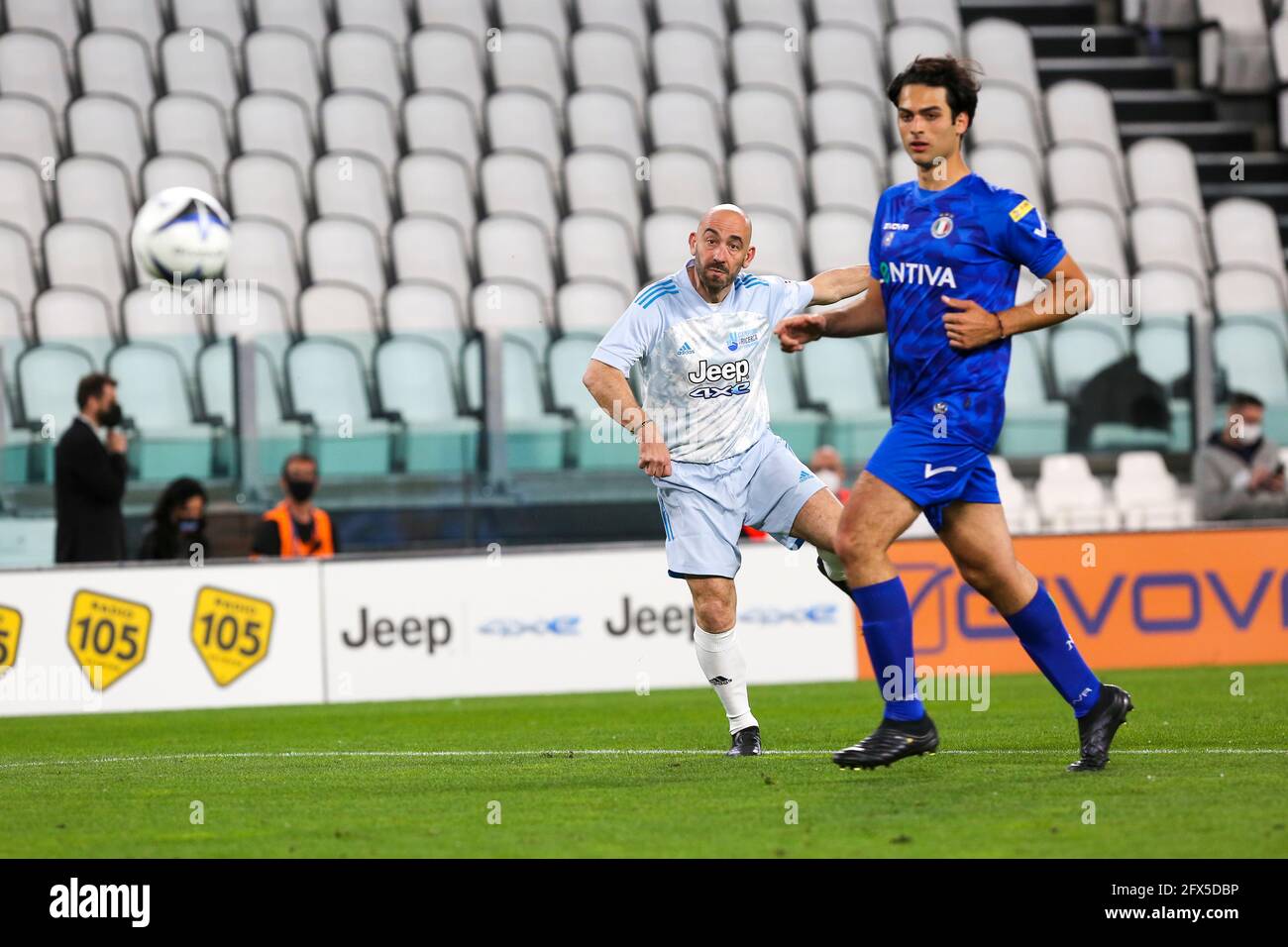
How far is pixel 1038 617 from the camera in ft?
21.9

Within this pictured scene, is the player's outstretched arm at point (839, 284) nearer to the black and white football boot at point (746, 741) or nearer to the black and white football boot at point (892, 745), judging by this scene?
the black and white football boot at point (746, 741)

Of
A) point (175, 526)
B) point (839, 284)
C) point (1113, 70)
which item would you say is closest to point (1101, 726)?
point (839, 284)

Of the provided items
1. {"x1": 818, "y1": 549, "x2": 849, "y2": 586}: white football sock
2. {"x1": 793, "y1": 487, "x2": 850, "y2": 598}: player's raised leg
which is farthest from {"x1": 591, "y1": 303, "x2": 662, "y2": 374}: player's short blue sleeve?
{"x1": 818, "y1": 549, "x2": 849, "y2": 586}: white football sock

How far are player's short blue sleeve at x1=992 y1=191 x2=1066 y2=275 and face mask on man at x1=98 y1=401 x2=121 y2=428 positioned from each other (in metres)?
7.97

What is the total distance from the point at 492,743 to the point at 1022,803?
3.59 m

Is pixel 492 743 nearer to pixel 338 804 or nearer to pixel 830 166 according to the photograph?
pixel 338 804

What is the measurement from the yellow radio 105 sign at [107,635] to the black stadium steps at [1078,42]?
1338 cm

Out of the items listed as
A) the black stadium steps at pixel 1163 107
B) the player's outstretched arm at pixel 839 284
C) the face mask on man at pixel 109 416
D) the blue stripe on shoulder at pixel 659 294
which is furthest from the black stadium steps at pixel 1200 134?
the blue stripe on shoulder at pixel 659 294

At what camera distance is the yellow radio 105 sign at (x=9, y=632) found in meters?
12.4

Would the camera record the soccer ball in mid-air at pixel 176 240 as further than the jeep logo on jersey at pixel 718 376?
Yes

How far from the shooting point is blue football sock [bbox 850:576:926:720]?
21.6ft

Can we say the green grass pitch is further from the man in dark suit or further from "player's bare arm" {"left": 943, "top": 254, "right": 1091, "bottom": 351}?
the man in dark suit

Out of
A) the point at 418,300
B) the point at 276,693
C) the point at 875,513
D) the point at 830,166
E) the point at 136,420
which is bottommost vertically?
the point at 276,693
